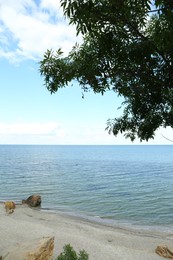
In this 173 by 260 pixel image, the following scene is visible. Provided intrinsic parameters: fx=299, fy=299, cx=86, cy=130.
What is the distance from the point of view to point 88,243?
56.7ft

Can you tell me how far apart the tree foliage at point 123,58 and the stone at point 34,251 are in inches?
231

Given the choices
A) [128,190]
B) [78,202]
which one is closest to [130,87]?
[78,202]

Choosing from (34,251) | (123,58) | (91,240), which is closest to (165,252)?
(91,240)

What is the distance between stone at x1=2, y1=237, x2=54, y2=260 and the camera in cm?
1088

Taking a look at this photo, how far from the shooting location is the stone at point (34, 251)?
10875mm

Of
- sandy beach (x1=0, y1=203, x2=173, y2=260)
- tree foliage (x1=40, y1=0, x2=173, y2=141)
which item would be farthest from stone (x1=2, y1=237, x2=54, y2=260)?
tree foliage (x1=40, y1=0, x2=173, y2=141)

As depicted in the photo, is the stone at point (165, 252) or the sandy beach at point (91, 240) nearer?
the sandy beach at point (91, 240)

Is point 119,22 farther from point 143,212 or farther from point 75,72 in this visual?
point 143,212

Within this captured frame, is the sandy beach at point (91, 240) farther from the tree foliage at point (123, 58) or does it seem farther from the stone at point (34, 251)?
→ the tree foliage at point (123, 58)

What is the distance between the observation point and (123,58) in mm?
8000

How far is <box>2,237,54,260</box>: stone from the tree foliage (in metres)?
5.87

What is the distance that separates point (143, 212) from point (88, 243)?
63.2 feet

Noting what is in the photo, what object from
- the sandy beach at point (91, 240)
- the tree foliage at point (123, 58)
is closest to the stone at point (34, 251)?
the sandy beach at point (91, 240)

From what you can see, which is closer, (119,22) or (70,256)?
(119,22)
